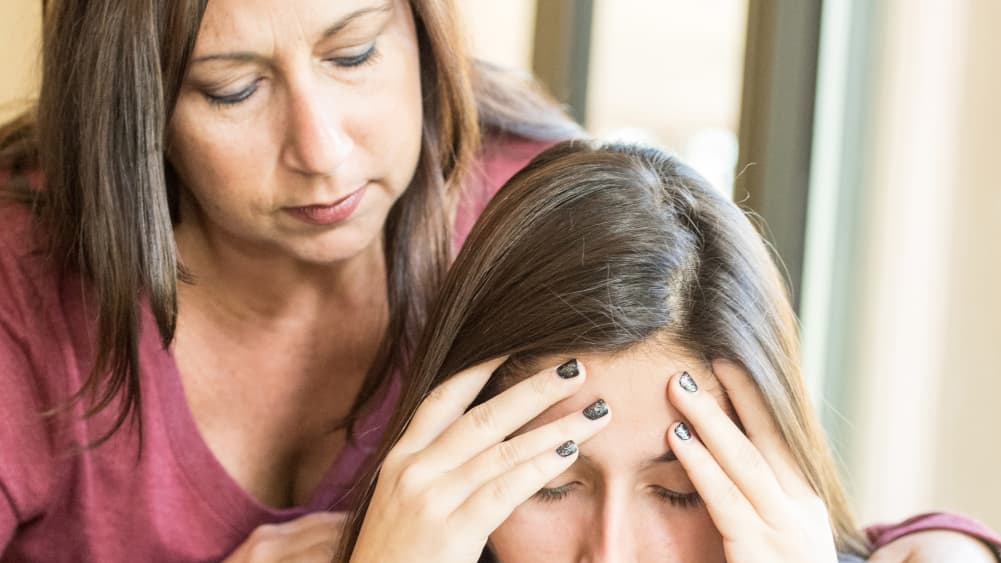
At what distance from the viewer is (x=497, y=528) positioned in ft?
3.68

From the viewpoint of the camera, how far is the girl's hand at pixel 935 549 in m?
1.19

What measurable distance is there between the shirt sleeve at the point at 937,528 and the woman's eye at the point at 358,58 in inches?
27.3

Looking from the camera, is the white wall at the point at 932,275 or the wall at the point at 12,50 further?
the wall at the point at 12,50

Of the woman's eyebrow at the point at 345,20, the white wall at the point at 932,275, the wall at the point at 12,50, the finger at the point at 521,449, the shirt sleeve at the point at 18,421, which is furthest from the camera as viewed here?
the wall at the point at 12,50

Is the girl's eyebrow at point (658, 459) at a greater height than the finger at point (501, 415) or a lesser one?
lesser

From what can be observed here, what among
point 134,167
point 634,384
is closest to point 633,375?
point 634,384

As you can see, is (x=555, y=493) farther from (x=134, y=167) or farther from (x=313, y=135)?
(x=134, y=167)

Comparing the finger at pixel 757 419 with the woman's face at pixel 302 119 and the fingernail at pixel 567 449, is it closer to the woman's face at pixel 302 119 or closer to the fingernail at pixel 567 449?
the fingernail at pixel 567 449

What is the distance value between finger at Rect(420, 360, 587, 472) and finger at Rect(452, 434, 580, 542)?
→ 0.11 feet

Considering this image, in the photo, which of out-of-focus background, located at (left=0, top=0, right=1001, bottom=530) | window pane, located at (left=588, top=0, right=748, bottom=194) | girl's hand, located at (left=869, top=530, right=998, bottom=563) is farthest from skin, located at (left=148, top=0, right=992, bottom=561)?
window pane, located at (left=588, top=0, right=748, bottom=194)

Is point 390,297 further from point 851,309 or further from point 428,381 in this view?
point 851,309

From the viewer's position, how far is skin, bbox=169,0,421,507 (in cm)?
115

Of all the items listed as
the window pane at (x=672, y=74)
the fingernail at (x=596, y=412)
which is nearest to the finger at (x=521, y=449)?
the fingernail at (x=596, y=412)

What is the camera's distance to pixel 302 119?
1.15m
